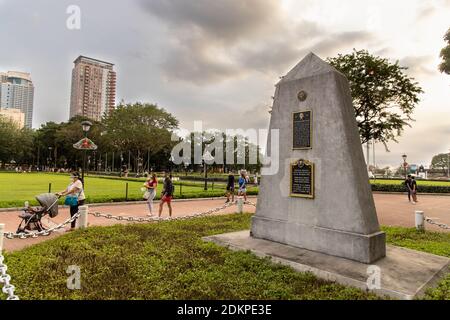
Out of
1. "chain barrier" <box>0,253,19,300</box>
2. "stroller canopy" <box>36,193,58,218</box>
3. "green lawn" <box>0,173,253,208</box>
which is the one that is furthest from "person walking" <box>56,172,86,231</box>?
"green lawn" <box>0,173,253,208</box>

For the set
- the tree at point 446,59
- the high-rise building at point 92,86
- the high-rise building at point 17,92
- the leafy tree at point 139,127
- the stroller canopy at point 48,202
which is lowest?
the stroller canopy at point 48,202

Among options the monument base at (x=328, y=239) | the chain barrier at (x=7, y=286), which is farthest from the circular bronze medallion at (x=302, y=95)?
the chain barrier at (x=7, y=286)

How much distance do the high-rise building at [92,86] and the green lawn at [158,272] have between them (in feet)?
205

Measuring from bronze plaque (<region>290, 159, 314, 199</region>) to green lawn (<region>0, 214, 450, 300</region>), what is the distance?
5.60 feet

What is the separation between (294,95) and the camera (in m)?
6.77

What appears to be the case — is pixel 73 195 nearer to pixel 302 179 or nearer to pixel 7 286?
pixel 7 286

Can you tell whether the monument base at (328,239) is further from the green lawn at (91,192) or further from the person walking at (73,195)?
the green lawn at (91,192)

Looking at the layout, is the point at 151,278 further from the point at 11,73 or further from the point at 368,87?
the point at 11,73

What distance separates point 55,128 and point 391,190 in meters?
76.1

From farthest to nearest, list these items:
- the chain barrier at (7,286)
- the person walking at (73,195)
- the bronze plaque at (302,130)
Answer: the person walking at (73,195)
the bronze plaque at (302,130)
the chain barrier at (7,286)

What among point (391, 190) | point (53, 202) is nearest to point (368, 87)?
point (391, 190)

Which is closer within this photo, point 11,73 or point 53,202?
point 53,202

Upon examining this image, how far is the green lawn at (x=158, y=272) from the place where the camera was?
14.1ft

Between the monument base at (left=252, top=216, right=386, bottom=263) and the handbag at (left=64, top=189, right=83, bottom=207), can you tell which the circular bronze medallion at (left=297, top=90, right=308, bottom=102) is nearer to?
the monument base at (left=252, top=216, right=386, bottom=263)
